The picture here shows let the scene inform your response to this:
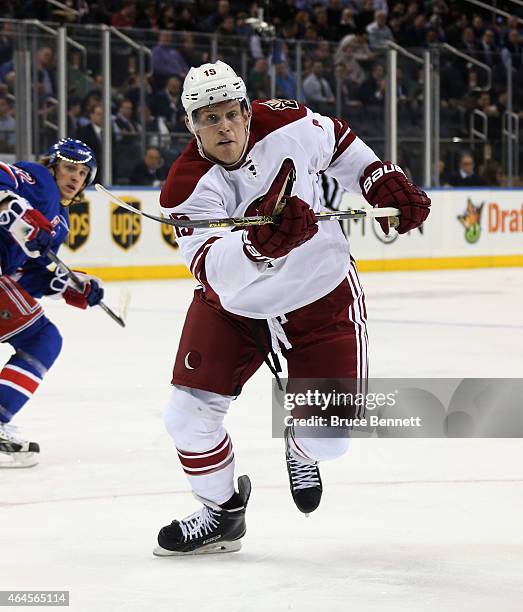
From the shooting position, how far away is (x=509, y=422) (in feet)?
13.2

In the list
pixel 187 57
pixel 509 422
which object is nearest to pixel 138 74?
pixel 187 57

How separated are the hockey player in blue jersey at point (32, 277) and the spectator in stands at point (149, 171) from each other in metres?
6.28

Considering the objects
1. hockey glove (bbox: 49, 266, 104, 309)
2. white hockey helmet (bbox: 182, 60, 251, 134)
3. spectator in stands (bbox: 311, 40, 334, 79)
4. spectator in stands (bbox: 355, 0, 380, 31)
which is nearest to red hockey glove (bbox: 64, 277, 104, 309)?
hockey glove (bbox: 49, 266, 104, 309)

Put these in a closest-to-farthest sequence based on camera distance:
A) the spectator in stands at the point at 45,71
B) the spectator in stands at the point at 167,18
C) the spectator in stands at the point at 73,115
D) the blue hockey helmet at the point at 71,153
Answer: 1. the blue hockey helmet at the point at 71,153
2. the spectator in stands at the point at 45,71
3. the spectator in stands at the point at 73,115
4. the spectator in stands at the point at 167,18

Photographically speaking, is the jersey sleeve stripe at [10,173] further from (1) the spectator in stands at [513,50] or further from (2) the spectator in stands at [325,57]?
(1) the spectator in stands at [513,50]

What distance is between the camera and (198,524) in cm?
279

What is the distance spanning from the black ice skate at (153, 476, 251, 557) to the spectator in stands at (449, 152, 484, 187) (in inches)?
367

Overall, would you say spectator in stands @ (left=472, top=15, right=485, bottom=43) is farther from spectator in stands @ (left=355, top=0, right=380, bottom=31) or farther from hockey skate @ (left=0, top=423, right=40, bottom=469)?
hockey skate @ (left=0, top=423, right=40, bottom=469)

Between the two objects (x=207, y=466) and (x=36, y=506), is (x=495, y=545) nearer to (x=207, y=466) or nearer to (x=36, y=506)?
(x=207, y=466)

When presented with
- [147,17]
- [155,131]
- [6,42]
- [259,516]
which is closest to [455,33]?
[147,17]

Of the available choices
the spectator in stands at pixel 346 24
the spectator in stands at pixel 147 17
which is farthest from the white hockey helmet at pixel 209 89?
the spectator in stands at pixel 346 24

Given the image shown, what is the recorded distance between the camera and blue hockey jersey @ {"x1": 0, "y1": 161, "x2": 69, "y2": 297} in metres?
3.71

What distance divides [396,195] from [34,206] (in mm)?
1387

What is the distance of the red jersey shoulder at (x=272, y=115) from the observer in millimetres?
2707
